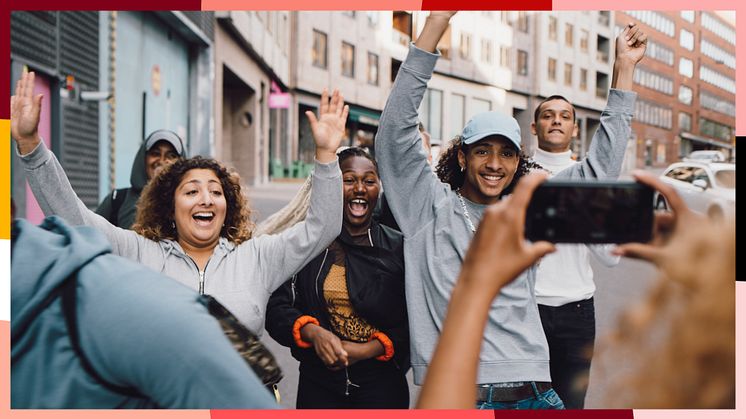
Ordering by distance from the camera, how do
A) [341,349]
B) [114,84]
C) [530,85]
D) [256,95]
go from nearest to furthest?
1. [341,349]
2. [530,85]
3. [114,84]
4. [256,95]

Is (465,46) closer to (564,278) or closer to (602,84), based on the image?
(602,84)

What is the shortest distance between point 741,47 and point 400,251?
1068mm

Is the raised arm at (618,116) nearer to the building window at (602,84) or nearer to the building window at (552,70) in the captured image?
the building window at (602,84)

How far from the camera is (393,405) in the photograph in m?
2.20

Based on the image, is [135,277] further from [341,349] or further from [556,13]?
[556,13]

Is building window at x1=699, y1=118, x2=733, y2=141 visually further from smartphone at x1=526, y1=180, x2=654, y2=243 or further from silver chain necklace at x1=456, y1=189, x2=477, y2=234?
smartphone at x1=526, y1=180, x2=654, y2=243

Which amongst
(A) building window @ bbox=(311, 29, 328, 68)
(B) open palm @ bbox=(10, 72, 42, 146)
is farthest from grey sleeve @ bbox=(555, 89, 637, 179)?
(A) building window @ bbox=(311, 29, 328, 68)

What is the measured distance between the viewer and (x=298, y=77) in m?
19.6

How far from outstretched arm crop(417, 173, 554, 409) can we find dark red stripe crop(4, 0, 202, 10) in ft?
3.57

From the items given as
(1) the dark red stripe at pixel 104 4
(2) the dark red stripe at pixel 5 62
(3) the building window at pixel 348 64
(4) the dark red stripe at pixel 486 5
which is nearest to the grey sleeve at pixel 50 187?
(2) the dark red stripe at pixel 5 62

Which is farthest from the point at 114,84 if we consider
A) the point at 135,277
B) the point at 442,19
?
the point at 135,277

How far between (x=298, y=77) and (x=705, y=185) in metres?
18.7

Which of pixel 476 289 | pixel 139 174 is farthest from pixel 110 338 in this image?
pixel 139 174

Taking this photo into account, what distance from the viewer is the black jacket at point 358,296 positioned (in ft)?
7.07
